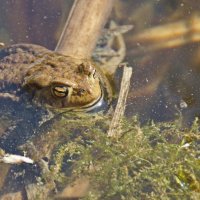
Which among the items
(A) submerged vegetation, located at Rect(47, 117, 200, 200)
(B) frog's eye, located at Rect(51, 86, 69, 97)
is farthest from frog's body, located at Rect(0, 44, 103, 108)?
(A) submerged vegetation, located at Rect(47, 117, 200, 200)

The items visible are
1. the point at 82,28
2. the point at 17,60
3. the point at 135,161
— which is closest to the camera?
the point at 135,161

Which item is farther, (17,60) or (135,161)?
(17,60)

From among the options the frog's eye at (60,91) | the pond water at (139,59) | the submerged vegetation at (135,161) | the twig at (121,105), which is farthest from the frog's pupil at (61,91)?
the twig at (121,105)

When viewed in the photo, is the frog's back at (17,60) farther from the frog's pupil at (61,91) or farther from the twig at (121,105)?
the twig at (121,105)

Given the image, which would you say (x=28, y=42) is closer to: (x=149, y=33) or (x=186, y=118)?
(x=149, y=33)

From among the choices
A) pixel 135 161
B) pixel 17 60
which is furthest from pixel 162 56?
pixel 17 60

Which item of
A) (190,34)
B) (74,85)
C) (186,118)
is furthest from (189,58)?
(74,85)

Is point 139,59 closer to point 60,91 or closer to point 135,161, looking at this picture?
point 60,91
